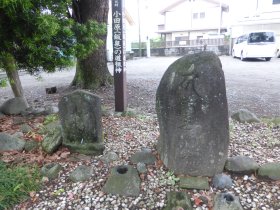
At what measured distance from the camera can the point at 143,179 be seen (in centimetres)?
313

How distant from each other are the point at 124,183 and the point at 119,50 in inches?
106

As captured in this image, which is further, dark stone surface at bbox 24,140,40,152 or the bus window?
the bus window

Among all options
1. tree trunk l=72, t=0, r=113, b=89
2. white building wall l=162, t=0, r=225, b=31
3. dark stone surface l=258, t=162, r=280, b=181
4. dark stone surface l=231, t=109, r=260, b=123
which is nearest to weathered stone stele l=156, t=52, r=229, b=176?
dark stone surface l=258, t=162, r=280, b=181

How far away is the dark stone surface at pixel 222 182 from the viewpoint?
2.93 metres

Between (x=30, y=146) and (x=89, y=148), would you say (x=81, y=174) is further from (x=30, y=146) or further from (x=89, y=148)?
(x=30, y=146)

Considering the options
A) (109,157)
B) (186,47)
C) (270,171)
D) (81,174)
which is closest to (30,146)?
(81,174)

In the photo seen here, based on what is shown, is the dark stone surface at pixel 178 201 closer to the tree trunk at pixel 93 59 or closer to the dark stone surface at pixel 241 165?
the dark stone surface at pixel 241 165

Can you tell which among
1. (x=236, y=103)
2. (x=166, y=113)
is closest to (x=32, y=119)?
(x=166, y=113)

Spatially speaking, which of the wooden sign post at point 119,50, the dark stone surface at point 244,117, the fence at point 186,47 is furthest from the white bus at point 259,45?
the wooden sign post at point 119,50

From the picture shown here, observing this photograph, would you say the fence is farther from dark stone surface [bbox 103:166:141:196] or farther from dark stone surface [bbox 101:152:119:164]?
dark stone surface [bbox 103:166:141:196]

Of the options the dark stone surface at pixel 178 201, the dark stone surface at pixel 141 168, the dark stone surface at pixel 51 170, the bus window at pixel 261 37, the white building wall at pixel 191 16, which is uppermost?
the white building wall at pixel 191 16

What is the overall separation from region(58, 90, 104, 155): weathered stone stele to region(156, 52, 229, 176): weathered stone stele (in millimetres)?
948

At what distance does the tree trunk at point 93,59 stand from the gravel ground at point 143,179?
2.99 m

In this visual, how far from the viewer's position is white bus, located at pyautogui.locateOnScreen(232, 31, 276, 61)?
15828 millimetres
